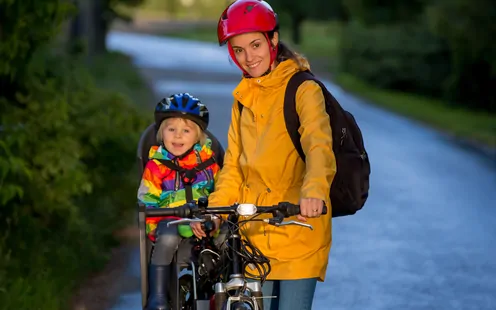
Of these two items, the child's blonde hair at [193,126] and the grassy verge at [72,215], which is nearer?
the child's blonde hair at [193,126]

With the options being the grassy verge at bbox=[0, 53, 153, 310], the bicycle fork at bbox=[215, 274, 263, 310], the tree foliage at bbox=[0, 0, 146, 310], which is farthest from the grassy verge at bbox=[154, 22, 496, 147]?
the bicycle fork at bbox=[215, 274, 263, 310]

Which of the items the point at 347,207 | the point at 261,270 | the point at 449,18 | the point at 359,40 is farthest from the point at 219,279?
the point at 359,40

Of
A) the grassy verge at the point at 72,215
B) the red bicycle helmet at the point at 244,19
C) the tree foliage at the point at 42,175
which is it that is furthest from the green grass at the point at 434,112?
the red bicycle helmet at the point at 244,19

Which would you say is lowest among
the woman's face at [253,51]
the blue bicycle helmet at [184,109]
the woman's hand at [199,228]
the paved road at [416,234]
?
the paved road at [416,234]

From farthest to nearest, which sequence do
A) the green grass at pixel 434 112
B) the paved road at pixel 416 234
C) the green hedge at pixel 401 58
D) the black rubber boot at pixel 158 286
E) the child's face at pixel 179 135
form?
the green hedge at pixel 401 58
the green grass at pixel 434 112
the paved road at pixel 416 234
the child's face at pixel 179 135
the black rubber boot at pixel 158 286

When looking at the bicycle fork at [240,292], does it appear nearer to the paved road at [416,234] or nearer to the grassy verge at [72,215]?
the grassy verge at [72,215]

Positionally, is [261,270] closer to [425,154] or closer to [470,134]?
[425,154]

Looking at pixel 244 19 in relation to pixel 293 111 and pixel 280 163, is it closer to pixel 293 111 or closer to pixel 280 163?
pixel 293 111

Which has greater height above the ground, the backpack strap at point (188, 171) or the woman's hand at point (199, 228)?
the backpack strap at point (188, 171)

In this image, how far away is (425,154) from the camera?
59.0 feet

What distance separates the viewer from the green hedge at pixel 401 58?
31078 mm

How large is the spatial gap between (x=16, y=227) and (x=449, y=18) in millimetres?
15146

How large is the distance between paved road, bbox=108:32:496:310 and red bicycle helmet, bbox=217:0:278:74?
3.73 metres

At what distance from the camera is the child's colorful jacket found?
19.2 feet
